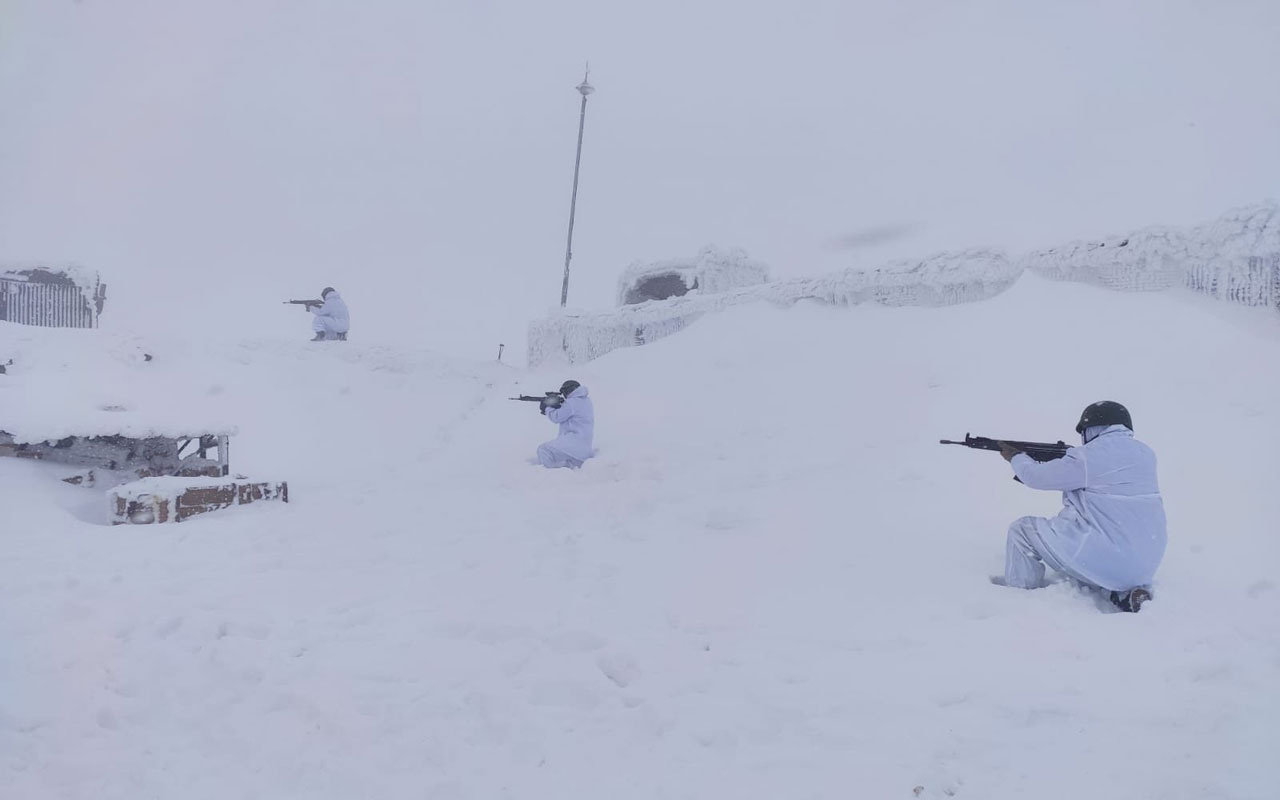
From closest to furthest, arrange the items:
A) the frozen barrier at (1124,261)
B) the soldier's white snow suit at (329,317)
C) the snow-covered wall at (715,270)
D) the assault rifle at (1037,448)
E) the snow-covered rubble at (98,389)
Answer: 1. the assault rifle at (1037,448)
2. the snow-covered rubble at (98,389)
3. the frozen barrier at (1124,261)
4. the soldier's white snow suit at (329,317)
5. the snow-covered wall at (715,270)

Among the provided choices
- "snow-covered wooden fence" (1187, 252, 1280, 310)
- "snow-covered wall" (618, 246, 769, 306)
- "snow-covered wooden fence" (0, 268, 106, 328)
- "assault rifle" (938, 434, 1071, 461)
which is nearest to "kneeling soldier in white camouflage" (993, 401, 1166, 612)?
"assault rifle" (938, 434, 1071, 461)

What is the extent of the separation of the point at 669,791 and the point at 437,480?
23.9ft

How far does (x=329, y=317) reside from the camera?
15430mm

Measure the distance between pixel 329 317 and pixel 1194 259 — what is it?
13842mm

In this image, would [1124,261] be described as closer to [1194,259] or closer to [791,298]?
[1194,259]

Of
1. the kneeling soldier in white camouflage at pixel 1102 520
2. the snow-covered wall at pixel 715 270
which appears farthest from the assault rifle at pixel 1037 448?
the snow-covered wall at pixel 715 270

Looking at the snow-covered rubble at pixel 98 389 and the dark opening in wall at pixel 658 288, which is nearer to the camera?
the snow-covered rubble at pixel 98 389

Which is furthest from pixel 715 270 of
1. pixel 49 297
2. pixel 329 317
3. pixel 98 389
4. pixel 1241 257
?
pixel 49 297

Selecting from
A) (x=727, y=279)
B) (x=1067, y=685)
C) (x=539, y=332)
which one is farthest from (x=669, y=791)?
(x=727, y=279)

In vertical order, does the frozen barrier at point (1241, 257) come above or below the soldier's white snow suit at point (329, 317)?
above

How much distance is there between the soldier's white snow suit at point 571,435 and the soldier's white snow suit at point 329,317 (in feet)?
25.9

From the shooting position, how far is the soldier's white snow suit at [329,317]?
1541 cm

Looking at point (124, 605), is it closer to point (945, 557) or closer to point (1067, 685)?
point (1067, 685)

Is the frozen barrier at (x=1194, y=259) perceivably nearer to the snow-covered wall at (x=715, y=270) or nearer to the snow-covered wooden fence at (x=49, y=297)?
the snow-covered wall at (x=715, y=270)
